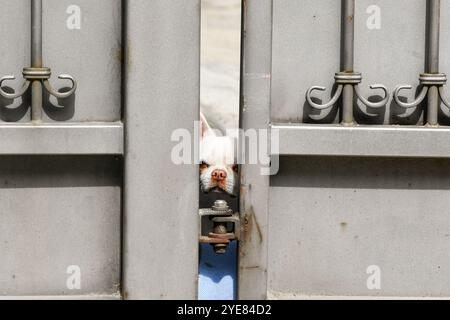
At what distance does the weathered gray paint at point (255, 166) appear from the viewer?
8.91 feet

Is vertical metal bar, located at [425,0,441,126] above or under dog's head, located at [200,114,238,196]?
above

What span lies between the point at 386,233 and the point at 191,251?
0.56 m

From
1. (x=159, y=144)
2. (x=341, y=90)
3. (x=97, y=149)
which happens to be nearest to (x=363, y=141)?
(x=341, y=90)

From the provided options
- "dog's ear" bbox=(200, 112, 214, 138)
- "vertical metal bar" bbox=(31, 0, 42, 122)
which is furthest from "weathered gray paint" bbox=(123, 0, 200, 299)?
"vertical metal bar" bbox=(31, 0, 42, 122)

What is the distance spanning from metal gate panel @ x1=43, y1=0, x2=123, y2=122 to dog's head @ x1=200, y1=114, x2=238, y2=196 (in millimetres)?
267

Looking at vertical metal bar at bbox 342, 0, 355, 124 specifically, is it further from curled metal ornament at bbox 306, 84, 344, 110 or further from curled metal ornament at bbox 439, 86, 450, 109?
curled metal ornament at bbox 439, 86, 450, 109

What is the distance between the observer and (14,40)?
2721 mm

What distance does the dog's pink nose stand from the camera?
280 cm

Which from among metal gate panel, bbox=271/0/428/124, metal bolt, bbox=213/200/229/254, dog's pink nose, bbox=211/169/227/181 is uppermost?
metal gate panel, bbox=271/0/428/124

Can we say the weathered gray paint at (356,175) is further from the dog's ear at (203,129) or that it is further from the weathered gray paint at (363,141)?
the dog's ear at (203,129)

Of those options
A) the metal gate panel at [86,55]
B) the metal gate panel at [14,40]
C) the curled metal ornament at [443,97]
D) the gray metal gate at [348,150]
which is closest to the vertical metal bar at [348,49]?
the gray metal gate at [348,150]

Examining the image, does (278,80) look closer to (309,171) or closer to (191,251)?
(309,171)

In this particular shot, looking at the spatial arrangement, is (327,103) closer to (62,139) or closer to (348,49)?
(348,49)
